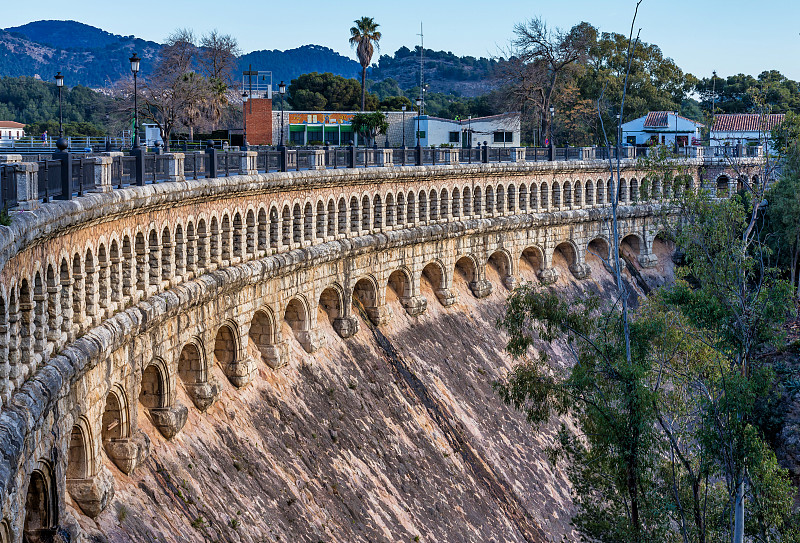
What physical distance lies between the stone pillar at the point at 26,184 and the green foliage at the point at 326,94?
79.0 meters

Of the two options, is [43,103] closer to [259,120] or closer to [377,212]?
[259,120]

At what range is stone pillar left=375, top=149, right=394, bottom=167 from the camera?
161 feet

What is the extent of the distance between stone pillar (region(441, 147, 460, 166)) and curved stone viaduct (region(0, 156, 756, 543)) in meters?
0.80

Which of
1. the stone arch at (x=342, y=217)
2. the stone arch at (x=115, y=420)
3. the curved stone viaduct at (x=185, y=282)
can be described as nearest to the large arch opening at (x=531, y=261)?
the curved stone viaduct at (x=185, y=282)

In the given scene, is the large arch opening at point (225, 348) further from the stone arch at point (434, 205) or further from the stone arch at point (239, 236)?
the stone arch at point (434, 205)

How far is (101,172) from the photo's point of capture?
25094mm

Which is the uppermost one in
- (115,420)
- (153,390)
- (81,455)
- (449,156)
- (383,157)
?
(449,156)

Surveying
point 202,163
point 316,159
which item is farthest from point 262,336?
point 202,163

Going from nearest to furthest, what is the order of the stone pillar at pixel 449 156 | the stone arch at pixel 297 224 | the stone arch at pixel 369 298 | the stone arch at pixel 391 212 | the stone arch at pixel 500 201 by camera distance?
1. the stone arch at pixel 297 224
2. the stone arch at pixel 369 298
3. the stone arch at pixel 391 212
4. the stone pillar at pixel 449 156
5. the stone arch at pixel 500 201

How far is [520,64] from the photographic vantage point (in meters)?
89.3

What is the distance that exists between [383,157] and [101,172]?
2505cm

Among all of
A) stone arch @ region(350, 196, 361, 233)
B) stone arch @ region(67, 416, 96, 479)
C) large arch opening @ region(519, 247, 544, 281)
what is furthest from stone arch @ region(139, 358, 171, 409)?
large arch opening @ region(519, 247, 544, 281)

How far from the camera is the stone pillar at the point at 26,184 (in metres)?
19.8

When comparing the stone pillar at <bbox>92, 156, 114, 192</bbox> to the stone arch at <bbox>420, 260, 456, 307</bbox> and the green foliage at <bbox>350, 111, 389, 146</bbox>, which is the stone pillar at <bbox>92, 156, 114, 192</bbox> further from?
the green foliage at <bbox>350, 111, 389, 146</bbox>
